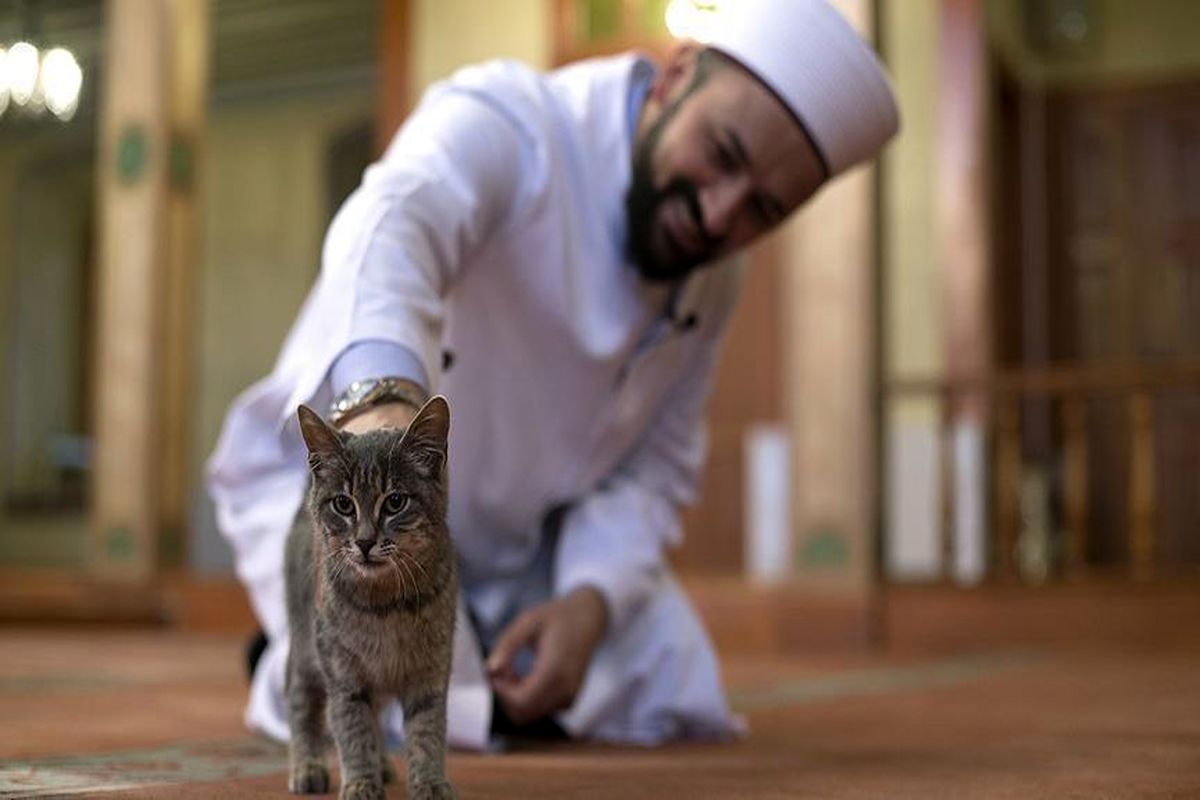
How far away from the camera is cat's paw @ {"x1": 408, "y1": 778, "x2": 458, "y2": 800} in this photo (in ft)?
5.38

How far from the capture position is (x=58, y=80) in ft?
31.8

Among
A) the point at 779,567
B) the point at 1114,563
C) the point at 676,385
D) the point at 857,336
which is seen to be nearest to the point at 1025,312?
the point at 1114,563

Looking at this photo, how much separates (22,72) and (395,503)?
29.8 feet

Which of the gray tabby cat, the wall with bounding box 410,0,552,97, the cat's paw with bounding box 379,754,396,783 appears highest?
the wall with bounding box 410,0,552,97

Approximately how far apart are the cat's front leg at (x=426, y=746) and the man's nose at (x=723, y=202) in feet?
3.66

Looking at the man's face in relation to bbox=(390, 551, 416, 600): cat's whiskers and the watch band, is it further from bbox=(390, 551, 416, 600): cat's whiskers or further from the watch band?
bbox=(390, 551, 416, 600): cat's whiskers

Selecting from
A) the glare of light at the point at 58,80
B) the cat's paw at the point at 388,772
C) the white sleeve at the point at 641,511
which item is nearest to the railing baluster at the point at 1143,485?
the white sleeve at the point at 641,511

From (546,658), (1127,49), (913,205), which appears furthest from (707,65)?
(1127,49)

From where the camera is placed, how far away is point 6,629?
7.42 metres

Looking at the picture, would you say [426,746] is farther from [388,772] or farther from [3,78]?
[3,78]

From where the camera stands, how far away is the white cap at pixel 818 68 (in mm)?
2574

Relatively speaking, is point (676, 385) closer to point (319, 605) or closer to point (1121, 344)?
point (319, 605)

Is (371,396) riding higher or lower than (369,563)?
higher

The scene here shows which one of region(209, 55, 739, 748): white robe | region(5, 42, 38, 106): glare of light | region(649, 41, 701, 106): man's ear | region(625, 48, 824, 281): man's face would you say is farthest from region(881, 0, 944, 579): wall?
region(625, 48, 824, 281): man's face
